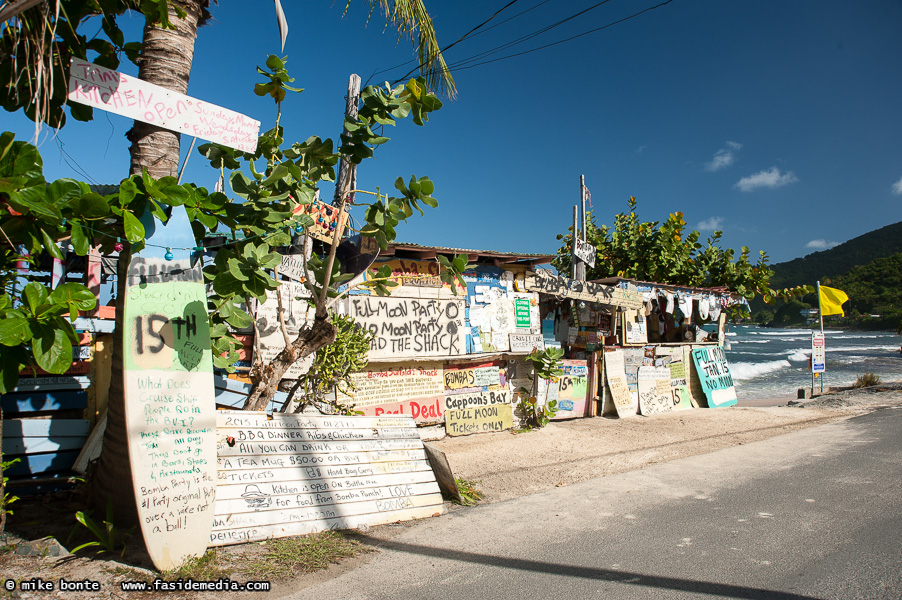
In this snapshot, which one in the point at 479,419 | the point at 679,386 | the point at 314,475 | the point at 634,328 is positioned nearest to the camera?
the point at 314,475

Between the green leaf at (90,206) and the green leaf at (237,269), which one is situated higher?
the green leaf at (90,206)

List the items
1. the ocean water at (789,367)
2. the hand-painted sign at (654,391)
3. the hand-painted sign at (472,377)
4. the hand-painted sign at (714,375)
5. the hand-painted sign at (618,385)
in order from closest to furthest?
1. the hand-painted sign at (472,377)
2. the hand-painted sign at (618,385)
3. the hand-painted sign at (654,391)
4. the hand-painted sign at (714,375)
5. the ocean water at (789,367)

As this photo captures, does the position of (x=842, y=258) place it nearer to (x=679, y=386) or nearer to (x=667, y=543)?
(x=679, y=386)

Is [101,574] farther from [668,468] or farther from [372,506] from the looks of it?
[668,468]

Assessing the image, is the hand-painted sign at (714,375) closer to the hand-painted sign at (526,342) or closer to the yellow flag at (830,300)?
the yellow flag at (830,300)

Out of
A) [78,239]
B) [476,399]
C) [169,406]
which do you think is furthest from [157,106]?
[476,399]

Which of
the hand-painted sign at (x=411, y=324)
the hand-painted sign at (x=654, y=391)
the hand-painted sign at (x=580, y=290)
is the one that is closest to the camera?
the hand-painted sign at (x=411, y=324)

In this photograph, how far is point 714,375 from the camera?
13805mm

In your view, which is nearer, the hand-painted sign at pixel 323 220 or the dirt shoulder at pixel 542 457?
the dirt shoulder at pixel 542 457

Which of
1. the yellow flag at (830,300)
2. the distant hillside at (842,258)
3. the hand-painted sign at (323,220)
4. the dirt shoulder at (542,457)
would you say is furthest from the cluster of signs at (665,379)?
the distant hillside at (842,258)

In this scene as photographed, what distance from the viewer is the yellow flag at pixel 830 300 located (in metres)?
15.0

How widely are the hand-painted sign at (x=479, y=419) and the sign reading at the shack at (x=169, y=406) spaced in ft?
17.1

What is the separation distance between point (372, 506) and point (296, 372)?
9.31ft

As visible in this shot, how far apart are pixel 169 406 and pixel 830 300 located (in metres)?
17.8
